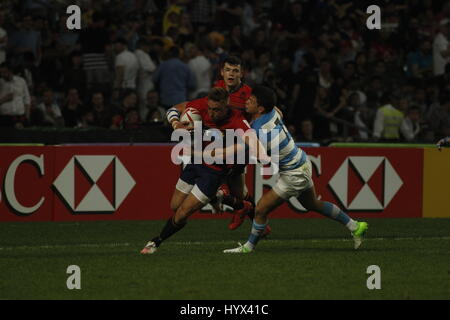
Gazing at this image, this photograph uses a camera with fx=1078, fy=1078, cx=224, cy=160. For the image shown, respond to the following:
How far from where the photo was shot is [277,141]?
39.3 feet

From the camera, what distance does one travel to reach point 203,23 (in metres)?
23.5

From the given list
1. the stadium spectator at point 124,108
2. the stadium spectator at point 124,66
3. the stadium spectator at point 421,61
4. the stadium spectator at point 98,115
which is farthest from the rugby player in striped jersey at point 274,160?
the stadium spectator at point 421,61

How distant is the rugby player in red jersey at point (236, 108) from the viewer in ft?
42.9

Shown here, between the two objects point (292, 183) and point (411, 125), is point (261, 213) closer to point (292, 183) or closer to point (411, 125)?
point (292, 183)

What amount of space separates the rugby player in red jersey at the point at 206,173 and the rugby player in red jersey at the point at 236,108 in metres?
0.34

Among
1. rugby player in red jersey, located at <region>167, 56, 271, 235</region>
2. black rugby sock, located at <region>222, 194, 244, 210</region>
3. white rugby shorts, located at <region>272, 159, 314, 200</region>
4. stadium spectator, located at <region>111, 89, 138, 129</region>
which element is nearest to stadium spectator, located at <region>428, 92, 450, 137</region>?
stadium spectator, located at <region>111, 89, 138, 129</region>

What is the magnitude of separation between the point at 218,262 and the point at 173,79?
8.02 m

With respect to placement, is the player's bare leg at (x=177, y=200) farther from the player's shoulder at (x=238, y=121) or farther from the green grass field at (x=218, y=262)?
the player's shoulder at (x=238, y=121)

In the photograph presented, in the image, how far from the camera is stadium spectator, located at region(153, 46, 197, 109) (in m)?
19.0

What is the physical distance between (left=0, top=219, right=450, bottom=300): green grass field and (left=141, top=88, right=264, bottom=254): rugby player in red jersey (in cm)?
36

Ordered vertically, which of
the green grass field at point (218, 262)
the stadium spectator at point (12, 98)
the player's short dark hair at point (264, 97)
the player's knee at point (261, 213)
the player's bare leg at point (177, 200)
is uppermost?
the player's short dark hair at point (264, 97)

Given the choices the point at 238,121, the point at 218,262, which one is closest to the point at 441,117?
the point at 238,121

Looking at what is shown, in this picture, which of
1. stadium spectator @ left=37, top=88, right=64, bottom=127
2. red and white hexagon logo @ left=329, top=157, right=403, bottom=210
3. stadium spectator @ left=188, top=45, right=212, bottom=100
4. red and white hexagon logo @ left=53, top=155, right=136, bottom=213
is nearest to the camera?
red and white hexagon logo @ left=53, top=155, right=136, bottom=213

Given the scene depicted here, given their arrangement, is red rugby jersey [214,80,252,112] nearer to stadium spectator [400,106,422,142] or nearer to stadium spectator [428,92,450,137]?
stadium spectator [400,106,422,142]
